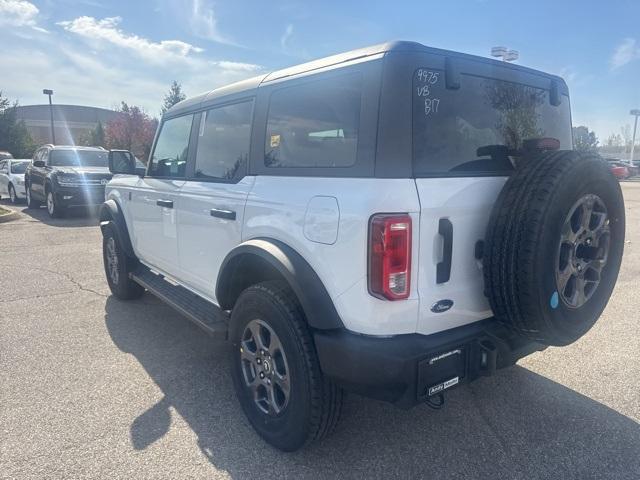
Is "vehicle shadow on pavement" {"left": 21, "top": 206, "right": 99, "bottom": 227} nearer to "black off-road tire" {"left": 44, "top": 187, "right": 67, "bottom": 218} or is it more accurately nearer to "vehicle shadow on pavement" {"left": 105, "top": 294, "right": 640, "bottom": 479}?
"black off-road tire" {"left": 44, "top": 187, "right": 67, "bottom": 218}

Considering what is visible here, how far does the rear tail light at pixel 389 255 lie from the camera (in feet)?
6.75

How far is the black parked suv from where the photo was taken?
12016mm

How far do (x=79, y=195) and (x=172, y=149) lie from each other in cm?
934

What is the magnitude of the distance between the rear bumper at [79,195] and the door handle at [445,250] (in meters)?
11.9

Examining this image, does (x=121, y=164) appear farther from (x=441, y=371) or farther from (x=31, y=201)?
(x=31, y=201)

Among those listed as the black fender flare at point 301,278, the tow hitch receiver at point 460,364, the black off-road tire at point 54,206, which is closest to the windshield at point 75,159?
the black off-road tire at point 54,206

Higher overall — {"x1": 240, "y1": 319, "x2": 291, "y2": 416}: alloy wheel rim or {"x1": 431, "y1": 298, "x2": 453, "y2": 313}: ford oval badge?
{"x1": 431, "y1": 298, "x2": 453, "y2": 313}: ford oval badge

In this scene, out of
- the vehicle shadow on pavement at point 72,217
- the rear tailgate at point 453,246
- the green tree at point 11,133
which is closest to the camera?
the rear tailgate at point 453,246

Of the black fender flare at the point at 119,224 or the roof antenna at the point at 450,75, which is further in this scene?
the black fender flare at the point at 119,224

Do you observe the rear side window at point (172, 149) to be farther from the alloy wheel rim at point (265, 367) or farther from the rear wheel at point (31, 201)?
the rear wheel at point (31, 201)

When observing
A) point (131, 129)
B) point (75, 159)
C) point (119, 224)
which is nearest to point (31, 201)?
point (75, 159)

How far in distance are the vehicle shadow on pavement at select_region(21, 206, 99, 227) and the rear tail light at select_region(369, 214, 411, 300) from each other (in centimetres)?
1090

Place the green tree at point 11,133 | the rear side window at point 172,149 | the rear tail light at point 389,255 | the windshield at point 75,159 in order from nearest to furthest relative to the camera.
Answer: the rear tail light at point 389,255, the rear side window at point 172,149, the windshield at point 75,159, the green tree at point 11,133

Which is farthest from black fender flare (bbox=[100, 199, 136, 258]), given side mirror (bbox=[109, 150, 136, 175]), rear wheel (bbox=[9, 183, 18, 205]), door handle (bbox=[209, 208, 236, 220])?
rear wheel (bbox=[9, 183, 18, 205])
